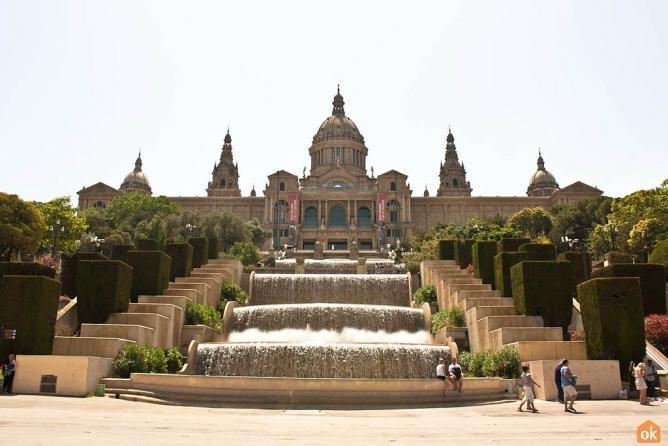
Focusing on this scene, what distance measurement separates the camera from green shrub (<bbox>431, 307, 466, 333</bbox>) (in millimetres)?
22562

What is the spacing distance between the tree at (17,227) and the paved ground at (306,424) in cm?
2681

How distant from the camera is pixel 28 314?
16.3 metres

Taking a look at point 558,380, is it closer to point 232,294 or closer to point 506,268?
point 506,268

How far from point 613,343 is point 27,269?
1999 cm

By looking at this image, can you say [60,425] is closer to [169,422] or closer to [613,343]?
[169,422]

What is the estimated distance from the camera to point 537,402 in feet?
47.5

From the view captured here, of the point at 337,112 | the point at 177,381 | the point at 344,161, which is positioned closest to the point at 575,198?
the point at 344,161

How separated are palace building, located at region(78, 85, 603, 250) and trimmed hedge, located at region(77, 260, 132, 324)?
61691 millimetres

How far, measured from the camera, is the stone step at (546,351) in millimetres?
16766

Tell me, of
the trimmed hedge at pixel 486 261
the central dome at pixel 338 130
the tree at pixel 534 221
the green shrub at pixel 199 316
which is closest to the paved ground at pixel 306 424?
the green shrub at pixel 199 316

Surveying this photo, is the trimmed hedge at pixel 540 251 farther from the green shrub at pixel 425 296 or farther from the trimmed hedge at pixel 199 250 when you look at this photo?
the trimmed hedge at pixel 199 250

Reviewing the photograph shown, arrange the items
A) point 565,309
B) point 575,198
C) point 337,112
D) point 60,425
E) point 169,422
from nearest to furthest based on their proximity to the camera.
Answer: point 60,425 < point 169,422 < point 565,309 < point 575,198 < point 337,112

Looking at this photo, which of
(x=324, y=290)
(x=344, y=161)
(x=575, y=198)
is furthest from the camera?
(x=344, y=161)

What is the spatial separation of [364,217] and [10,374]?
7785cm
